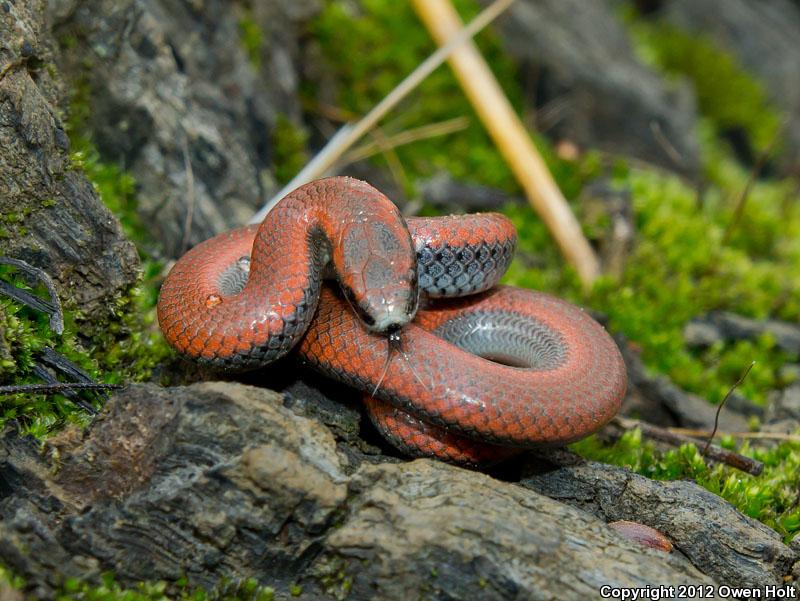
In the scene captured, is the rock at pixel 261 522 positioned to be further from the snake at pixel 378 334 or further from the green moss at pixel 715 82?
the green moss at pixel 715 82

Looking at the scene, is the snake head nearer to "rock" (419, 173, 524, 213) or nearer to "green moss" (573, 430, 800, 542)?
"green moss" (573, 430, 800, 542)

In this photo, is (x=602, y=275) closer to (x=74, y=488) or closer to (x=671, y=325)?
(x=671, y=325)

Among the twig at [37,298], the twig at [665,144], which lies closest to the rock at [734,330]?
the twig at [665,144]

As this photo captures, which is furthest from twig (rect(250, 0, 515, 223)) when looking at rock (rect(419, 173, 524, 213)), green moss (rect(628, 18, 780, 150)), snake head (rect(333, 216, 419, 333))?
green moss (rect(628, 18, 780, 150))

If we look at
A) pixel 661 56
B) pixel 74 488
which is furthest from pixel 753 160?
pixel 74 488

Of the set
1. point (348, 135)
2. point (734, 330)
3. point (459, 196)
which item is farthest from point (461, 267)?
point (734, 330)

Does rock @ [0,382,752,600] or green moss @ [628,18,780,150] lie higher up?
rock @ [0,382,752,600]
